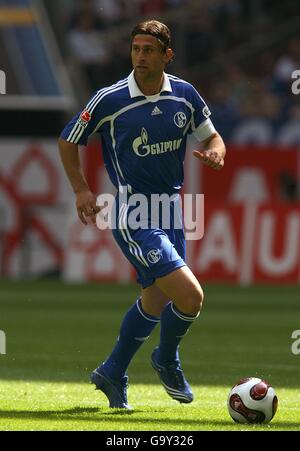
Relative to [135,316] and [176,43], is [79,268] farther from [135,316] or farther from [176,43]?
[135,316]

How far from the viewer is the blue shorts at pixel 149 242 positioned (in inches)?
317

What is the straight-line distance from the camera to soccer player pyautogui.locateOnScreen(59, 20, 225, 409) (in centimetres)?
822

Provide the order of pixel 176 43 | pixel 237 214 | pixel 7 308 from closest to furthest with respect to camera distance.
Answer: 1. pixel 7 308
2. pixel 237 214
3. pixel 176 43

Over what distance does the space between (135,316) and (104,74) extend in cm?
1466

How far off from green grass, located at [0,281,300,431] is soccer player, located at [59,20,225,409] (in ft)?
1.13

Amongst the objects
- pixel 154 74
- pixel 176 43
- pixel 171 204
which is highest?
pixel 176 43

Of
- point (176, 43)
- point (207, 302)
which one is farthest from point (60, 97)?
point (207, 302)

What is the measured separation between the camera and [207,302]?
661 inches

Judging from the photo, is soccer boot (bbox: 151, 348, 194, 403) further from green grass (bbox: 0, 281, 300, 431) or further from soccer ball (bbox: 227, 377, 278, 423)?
soccer ball (bbox: 227, 377, 278, 423)

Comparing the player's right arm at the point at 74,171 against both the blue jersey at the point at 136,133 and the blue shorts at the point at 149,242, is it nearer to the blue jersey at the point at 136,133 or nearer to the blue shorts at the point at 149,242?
the blue jersey at the point at 136,133

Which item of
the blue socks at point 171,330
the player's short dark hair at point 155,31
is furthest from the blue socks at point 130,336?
the player's short dark hair at point 155,31

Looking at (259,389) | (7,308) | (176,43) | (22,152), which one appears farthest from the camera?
(176,43)

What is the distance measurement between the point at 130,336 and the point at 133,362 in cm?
289

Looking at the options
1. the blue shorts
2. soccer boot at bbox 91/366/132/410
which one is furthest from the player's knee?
soccer boot at bbox 91/366/132/410
